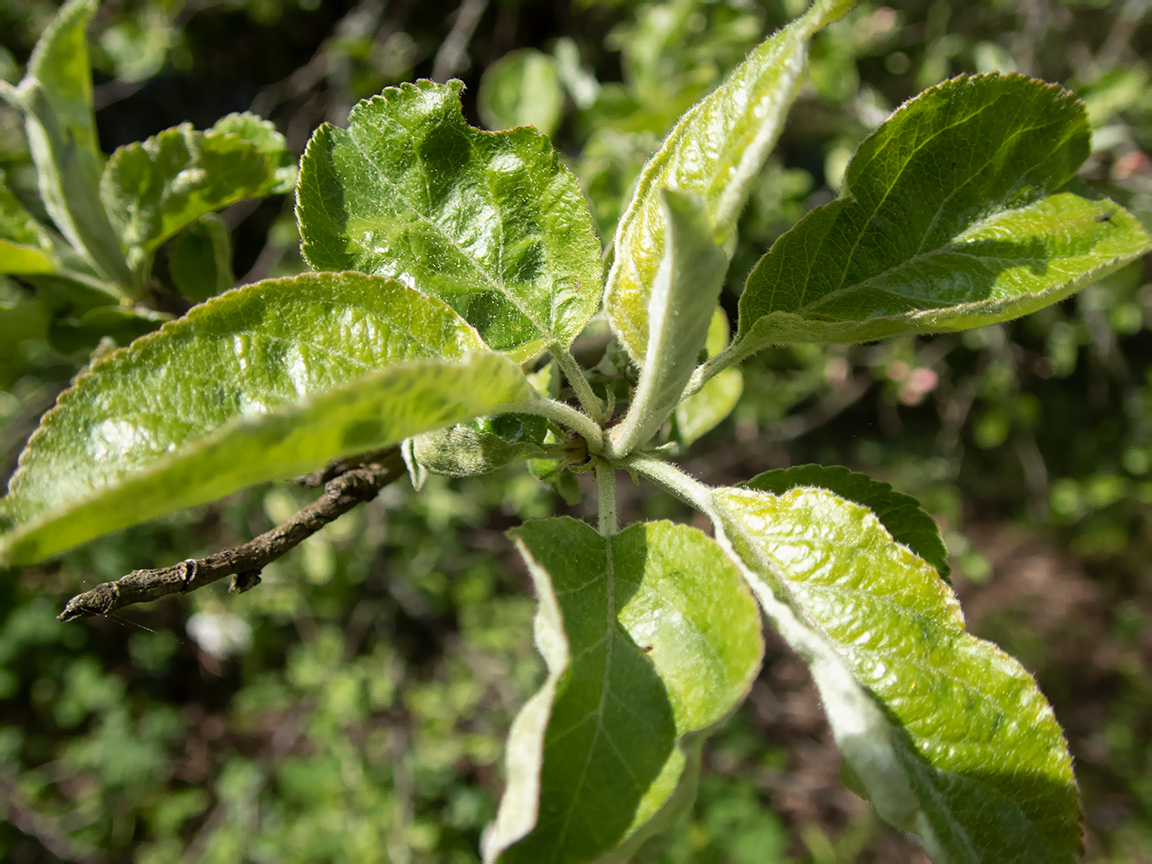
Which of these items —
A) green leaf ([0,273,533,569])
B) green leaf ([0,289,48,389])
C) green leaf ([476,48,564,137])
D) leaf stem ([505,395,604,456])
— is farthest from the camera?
green leaf ([476,48,564,137])

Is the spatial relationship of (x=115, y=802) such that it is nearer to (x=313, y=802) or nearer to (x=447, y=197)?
(x=313, y=802)

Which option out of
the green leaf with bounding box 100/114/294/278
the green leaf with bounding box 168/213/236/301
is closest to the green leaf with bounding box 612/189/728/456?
the green leaf with bounding box 100/114/294/278

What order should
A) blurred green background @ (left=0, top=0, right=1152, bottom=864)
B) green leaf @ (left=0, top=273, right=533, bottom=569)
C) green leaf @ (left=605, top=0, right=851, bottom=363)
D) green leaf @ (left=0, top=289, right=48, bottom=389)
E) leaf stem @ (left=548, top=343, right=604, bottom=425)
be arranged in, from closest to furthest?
green leaf @ (left=0, top=273, right=533, bottom=569), green leaf @ (left=605, top=0, right=851, bottom=363), leaf stem @ (left=548, top=343, right=604, bottom=425), green leaf @ (left=0, top=289, right=48, bottom=389), blurred green background @ (left=0, top=0, right=1152, bottom=864)

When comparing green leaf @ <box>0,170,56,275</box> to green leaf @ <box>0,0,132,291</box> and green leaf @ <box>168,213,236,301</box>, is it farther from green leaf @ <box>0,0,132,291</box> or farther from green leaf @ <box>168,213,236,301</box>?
green leaf @ <box>168,213,236,301</box>

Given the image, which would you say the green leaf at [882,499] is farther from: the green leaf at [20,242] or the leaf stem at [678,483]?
the green leaf at [20,242]

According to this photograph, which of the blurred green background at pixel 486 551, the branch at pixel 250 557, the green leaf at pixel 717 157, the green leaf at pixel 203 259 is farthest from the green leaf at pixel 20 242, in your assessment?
the blurred green background at pixel 486 551

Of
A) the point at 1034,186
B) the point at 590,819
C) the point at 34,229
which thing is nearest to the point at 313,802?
the point at 34,229

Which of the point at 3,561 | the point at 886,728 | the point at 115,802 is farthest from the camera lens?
the point at 115,802
